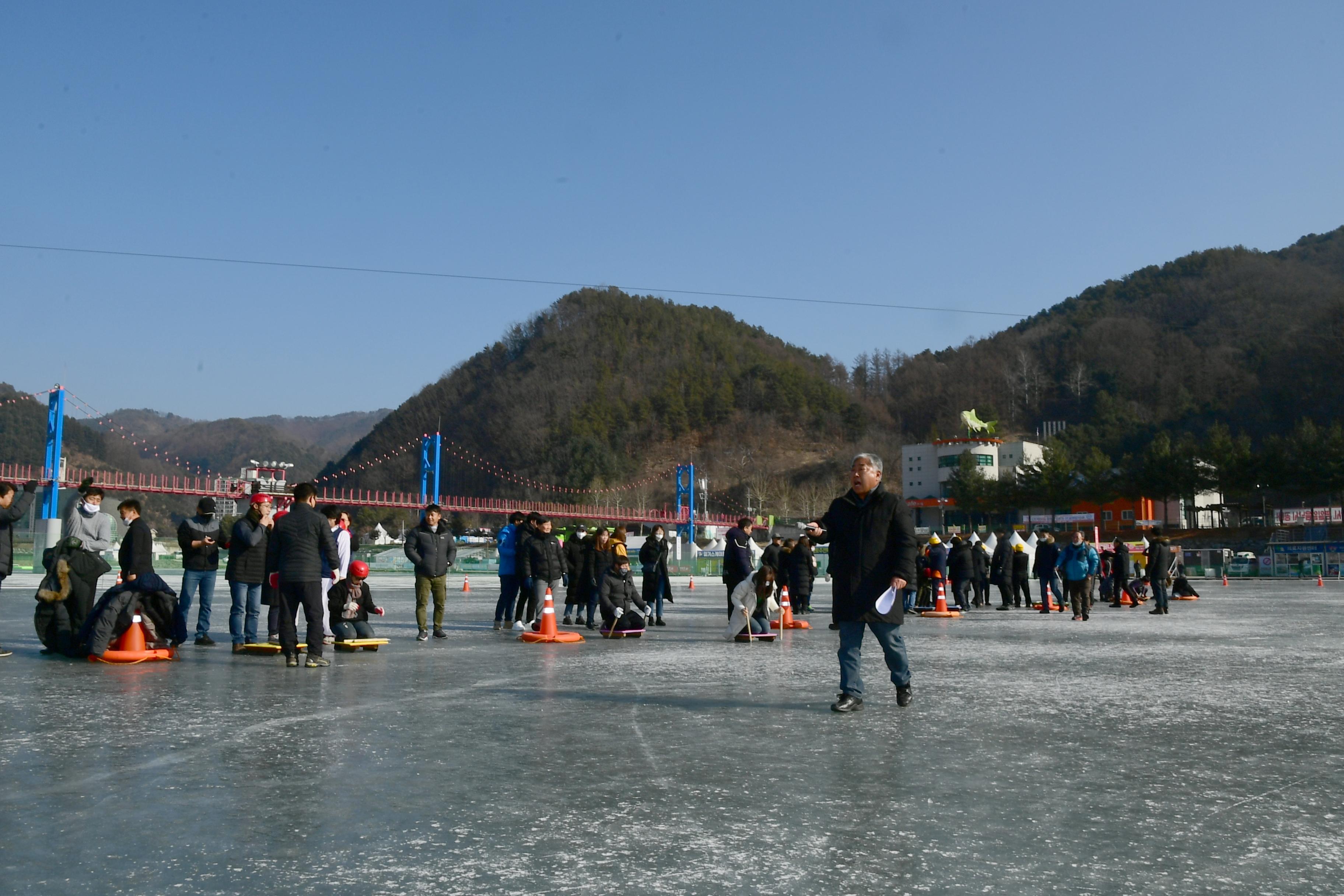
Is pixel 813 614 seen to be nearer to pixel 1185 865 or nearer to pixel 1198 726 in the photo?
pixel 1198 726

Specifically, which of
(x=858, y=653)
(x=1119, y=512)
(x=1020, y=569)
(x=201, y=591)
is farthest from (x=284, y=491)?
(x=858, y=653)

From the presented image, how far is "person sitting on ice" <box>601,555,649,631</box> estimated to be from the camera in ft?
45.0

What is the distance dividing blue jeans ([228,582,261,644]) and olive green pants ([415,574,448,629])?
79.3 inches

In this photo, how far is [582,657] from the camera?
11.0 m

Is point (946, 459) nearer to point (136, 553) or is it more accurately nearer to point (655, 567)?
point (655, 567)

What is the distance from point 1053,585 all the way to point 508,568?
12109mm

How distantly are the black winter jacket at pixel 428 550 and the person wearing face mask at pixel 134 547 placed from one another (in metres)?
2.67

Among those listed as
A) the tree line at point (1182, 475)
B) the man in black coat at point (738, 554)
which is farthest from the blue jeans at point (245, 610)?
the tree line at point (1182, 475)

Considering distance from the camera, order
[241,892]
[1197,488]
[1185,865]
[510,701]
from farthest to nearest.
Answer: [1197,488] < [510,701] < [1185,865] < [241,892]

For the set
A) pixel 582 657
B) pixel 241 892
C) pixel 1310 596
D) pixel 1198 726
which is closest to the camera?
pixel 241 892

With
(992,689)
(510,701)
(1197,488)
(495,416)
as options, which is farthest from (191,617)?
(495,416)

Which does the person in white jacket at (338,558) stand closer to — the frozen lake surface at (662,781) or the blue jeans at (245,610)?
the blue jeans at (245,610)

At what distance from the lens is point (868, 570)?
721 cm

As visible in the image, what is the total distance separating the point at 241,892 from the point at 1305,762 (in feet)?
16.1
